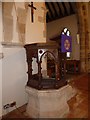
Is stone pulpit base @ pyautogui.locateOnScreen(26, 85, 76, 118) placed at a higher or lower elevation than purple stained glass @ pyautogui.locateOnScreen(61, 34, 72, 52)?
lower

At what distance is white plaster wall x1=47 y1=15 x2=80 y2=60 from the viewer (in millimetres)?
8555

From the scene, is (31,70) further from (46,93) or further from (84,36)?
(84,36)

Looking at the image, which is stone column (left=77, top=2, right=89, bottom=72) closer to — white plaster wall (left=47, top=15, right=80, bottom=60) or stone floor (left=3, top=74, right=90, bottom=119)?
white plaster wall (left=47, top=15, right=80, bottom=60)

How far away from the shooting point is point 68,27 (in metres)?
8.88

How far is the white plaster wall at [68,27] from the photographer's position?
8555mm

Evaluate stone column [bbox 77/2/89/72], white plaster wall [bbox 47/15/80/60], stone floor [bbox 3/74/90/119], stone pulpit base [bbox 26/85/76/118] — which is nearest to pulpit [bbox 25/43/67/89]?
stone pulpit base [bbox 26/85/76/118]

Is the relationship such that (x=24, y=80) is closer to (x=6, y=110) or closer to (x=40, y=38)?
(x=6, y=110)

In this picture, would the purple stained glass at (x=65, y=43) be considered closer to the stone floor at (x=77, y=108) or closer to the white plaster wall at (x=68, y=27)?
the stone floor at (x=77, y=108)

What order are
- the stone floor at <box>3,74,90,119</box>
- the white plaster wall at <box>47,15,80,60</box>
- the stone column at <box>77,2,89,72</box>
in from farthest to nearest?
the white plaster wall at <box>47,15,80,60</box> → the stone column at <box>77,2,89,72</box> → the stone floor at <box>3,74,90,119</box>

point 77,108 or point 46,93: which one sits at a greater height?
point 46,93

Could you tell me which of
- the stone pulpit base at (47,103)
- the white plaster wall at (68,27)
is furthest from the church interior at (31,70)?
the white plaster wall at (68,27)

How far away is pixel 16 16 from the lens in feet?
9.50

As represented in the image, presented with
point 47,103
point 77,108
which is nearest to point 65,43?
point 47,103

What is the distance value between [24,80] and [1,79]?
589 mm
